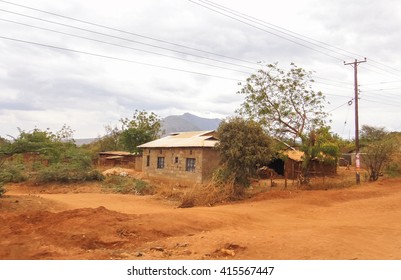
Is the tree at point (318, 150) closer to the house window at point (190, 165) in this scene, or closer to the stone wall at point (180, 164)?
the stone wall at point (180, 164)

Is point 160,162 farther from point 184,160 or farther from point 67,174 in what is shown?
point 67,174

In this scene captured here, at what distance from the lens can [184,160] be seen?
2431 centimetres

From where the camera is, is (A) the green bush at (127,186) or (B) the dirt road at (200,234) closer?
(B) the dirt road at (200,234)

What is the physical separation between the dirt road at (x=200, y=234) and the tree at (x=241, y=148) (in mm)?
3785

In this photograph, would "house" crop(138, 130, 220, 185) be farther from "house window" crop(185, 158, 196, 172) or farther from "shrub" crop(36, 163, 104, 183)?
"shrub" crop(36, 163, 104, 183)

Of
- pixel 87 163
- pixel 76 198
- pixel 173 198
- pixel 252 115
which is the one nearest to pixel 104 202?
pixel 76 198

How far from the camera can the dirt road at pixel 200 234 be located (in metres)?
7.38

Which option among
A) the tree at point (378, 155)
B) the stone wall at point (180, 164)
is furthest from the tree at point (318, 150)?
the stone wall at point (180, 164)

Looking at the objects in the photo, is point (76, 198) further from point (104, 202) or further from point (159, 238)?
point (159, 238)

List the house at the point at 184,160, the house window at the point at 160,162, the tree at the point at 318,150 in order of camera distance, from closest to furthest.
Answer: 1. the tree at the point at 318,150
2. the house at the point at 184,160
3. the house window at the point at 160,162

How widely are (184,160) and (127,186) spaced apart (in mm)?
4242

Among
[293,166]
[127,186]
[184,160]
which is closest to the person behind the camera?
[127,186]

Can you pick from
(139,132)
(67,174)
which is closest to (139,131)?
(139,132)

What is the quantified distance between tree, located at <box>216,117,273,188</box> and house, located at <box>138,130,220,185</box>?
2668mm
